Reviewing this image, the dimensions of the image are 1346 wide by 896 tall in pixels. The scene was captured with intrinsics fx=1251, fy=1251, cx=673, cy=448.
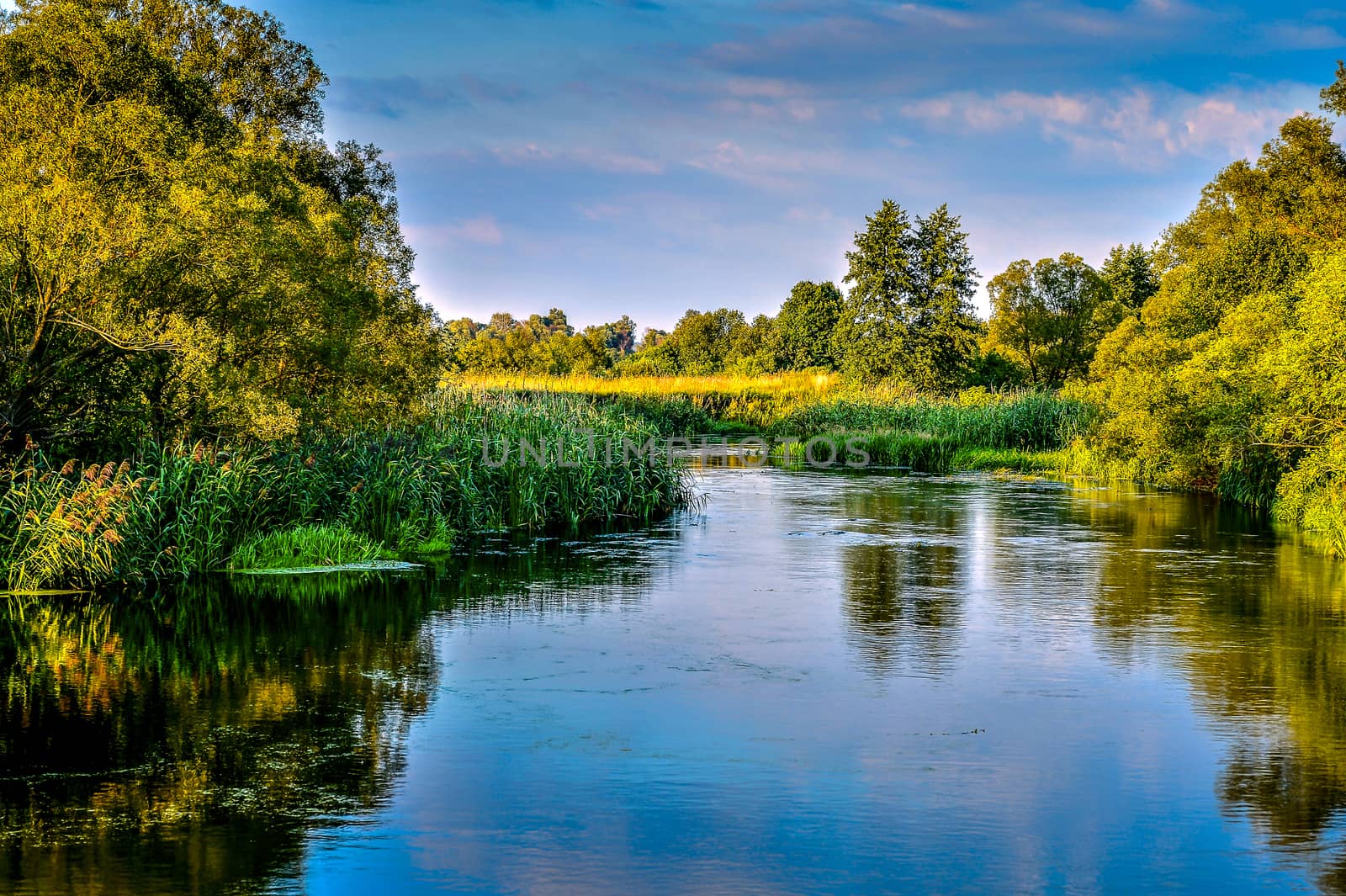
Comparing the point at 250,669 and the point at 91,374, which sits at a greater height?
the point at 91,374

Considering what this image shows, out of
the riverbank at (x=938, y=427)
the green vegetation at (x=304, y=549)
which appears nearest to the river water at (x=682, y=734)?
the green vegetation at (x=304, y=549)

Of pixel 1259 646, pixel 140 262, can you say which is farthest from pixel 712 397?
pixel 1259 646

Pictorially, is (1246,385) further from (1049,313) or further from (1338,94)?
(1049,313)

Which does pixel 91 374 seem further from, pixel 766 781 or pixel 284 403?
pixel 766 781

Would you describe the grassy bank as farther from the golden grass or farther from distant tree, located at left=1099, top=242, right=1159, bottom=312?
distant tree, located at left=1099, top=242, right=1159, bottom=312

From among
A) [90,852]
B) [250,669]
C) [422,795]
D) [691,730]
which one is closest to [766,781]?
[691,730]

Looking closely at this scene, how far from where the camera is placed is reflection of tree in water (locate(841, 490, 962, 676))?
11.4 metres

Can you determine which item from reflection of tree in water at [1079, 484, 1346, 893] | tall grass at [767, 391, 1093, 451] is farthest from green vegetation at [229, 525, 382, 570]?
tall grass at [767, 391, 1093, 451]

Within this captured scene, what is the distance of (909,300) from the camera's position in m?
56.9

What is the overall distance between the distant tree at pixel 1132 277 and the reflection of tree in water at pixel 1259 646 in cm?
4896

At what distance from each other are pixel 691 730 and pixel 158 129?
11.3 m

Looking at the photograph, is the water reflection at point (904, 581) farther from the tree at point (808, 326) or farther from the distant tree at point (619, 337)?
the distant tree at point (619, 337)

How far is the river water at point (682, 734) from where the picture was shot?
6309 millimetres

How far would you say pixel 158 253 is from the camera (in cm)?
1488
